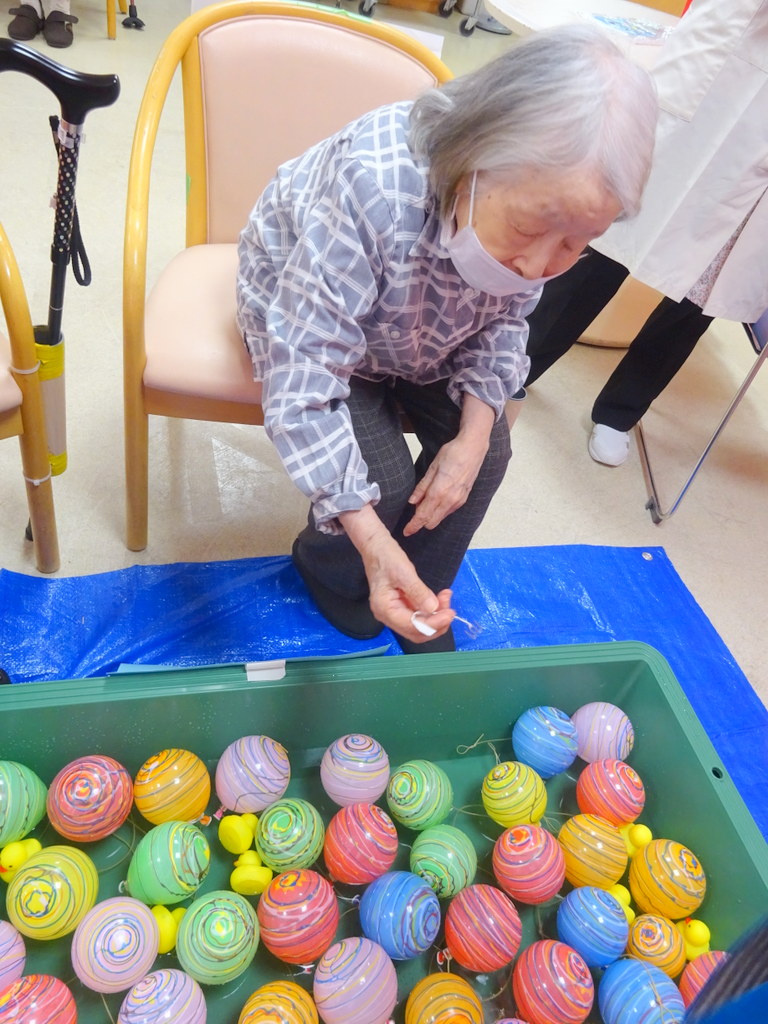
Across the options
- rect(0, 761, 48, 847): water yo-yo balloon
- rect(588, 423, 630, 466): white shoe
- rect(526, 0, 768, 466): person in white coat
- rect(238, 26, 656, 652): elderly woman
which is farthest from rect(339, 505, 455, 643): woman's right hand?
rect(588, 423, 630, 466): white shoe

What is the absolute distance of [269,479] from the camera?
67.1 inches

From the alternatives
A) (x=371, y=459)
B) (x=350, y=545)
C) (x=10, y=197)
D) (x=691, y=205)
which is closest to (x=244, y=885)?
(x=350, y=545)

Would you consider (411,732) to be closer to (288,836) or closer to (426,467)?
(288,836)

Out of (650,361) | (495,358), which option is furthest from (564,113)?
(650,361)

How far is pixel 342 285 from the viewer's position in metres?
0.96

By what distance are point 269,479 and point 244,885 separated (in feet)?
2.83

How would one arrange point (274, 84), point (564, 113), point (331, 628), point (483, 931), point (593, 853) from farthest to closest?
1. point (331, 628)
2. point (274, 84)
3. point (593, 853)
4. point (483, 931)
5. point (564, 113)

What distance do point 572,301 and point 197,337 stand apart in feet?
3.25

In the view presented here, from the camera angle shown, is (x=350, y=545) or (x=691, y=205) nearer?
(x=350, y=545)

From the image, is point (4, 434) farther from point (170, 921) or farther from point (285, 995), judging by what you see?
point (285, 995)

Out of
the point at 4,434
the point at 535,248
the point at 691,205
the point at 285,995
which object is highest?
the point at 535,248

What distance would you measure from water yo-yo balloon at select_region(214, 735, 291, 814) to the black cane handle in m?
0.87

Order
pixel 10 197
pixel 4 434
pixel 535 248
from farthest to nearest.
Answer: pixel 10 197
pixel 4 434
pixel 535 248

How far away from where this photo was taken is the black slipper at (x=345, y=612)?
1392 millimetres
